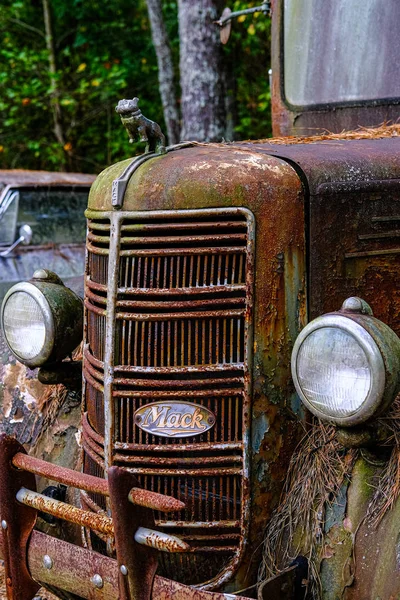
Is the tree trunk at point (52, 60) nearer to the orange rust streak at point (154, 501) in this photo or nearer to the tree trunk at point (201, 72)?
the tree trunk at point (201, 72)

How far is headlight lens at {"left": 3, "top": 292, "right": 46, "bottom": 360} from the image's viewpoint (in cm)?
311

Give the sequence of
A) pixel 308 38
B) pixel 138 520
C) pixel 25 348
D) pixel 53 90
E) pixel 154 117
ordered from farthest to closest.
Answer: pixel 154 117 → pixel 53 90 → pixel 308 38 → pixel 25 348 → pixel 138 520

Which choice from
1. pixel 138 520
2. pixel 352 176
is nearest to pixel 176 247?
pixel 352 176

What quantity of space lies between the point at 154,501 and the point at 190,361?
532mm

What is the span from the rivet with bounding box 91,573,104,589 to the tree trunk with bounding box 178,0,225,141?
7.06m

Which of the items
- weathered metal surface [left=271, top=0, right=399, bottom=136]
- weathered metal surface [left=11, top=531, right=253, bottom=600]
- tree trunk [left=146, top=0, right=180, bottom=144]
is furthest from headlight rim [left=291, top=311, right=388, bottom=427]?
tree trunk [left=146, top=0, right=180, bottom=144]

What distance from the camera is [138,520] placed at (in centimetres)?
244

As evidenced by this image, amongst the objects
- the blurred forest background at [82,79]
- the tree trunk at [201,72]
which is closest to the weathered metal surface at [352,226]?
the tree trunk at [201,72]

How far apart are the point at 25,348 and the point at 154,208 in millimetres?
819

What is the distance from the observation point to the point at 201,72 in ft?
30.1

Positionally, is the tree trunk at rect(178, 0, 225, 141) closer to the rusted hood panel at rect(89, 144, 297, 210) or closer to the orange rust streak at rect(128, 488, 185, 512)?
the rusted hood panel at rect(89, 144, 297, 210)

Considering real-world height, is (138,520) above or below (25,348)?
below

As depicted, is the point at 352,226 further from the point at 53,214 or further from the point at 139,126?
the point at 53,214

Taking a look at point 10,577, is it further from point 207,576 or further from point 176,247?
point 176,247
